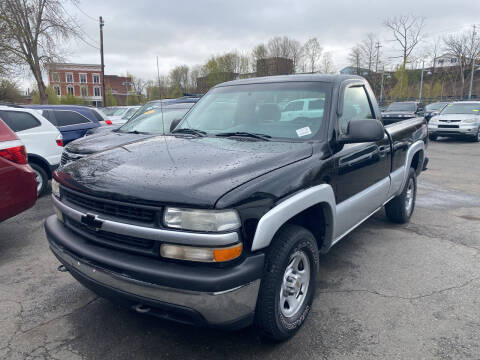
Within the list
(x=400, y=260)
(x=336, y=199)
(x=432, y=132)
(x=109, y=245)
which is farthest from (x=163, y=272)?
(x=432, y=132)

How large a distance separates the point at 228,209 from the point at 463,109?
57.1ft

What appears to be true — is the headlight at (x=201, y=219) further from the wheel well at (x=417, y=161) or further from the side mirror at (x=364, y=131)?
the wheel well at (x=417, y=161)

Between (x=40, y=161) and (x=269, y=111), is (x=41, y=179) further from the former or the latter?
(x=269, y=111)

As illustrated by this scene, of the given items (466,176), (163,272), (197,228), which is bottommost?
(466,176)

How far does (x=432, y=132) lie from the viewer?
52.7 ft

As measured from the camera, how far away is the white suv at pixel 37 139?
645 centimetres

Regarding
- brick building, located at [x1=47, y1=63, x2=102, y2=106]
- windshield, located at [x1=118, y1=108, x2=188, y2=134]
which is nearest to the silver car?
windshield, located at [x1=118, y1=108, x2=188, y2=134]

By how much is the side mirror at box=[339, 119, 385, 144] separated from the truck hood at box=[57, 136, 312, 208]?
0.39 metres

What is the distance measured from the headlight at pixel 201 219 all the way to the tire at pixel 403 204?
355cm

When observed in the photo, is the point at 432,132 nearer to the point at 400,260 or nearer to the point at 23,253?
the point at 400,260

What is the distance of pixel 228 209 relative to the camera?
6.68 feet

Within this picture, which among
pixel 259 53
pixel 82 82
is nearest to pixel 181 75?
pixel 259 53

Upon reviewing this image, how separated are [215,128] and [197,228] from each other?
5.43 ft

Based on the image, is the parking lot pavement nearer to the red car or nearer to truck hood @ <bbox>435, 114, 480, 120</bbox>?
the red car
